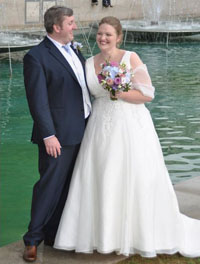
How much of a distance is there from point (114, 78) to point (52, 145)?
58 centimetres

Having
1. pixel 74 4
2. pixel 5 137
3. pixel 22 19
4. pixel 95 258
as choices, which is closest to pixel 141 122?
pixel 95 258

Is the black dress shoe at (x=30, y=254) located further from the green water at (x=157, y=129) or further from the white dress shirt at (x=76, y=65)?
the green water at (x=157, y=129)

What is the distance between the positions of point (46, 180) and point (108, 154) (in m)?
0.44

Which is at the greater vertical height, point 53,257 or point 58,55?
point 58,55

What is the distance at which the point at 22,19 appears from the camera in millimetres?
26438

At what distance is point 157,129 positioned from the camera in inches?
411

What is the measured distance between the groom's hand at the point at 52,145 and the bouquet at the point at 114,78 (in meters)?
0.46

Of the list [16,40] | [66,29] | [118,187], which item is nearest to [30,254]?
[118,187]

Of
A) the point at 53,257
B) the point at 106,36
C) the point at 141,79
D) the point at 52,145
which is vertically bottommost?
the point at 53,257

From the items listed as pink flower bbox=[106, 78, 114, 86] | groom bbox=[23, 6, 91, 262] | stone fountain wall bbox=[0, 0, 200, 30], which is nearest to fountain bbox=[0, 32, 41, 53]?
stone fountain wall bbox=[0, 0, 200, 30]

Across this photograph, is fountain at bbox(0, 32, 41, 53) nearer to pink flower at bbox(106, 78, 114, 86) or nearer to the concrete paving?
the concrete paving

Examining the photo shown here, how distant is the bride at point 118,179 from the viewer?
4438 millimetres

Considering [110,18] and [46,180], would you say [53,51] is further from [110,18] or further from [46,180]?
[46,180]

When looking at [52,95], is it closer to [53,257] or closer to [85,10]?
[53,257]
